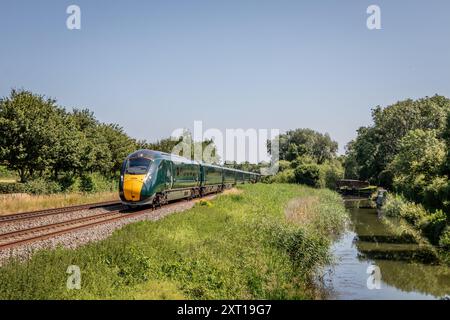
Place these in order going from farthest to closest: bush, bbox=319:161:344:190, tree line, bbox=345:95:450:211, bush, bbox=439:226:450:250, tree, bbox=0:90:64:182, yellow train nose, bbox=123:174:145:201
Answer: bush, bbox=319:161:344:190 < tree line, bbox=345:95:450:211 < tree, bbox=0:90:64:182 < yellow train nose, bbox=123:174:145:201 < bush, bbox=439:226:450:250

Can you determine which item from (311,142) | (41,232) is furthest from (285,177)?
(41,232)

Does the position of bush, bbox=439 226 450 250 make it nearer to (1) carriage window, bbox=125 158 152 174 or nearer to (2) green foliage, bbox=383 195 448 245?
(2) green foliage, bbox=383 195 448 245

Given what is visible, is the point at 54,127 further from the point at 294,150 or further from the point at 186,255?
the point at 294,150

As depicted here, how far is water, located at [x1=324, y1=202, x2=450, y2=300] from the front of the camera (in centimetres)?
1808

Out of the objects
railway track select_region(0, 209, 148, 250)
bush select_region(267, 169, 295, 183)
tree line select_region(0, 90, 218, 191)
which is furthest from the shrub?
bush select_region(267, 169, 295, 183)

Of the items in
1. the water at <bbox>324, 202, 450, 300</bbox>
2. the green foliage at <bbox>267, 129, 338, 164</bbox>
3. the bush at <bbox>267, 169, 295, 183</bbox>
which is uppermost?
the green foliage at <bbox>267, 129, 338, 164</bbox>

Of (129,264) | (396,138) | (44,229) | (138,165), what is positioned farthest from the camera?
(396,138)

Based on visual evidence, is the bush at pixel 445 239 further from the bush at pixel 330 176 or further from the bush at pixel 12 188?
the bush at pixel 330 176

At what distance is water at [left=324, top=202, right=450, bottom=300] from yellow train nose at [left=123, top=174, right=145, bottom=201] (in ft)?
33.9

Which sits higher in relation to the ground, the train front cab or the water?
the train front cab

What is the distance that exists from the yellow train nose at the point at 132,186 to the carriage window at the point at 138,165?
0.35m

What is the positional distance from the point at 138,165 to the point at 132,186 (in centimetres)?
127

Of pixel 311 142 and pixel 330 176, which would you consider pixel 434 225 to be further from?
pixel 311 142

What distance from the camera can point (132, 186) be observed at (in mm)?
24703
